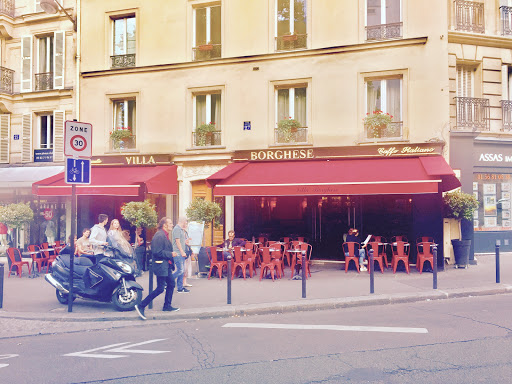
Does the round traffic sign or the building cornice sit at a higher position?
the building cornice

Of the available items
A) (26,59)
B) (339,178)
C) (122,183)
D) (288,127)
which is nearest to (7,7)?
(26,59)

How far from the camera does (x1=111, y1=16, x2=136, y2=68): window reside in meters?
17.0

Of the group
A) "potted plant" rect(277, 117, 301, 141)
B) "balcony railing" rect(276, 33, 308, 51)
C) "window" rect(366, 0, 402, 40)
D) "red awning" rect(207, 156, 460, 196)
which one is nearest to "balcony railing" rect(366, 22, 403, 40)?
"window" rect(366, 0, 402, 40)

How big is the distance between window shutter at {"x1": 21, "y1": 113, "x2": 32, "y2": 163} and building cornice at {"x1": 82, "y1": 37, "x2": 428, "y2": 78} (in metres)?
3.01

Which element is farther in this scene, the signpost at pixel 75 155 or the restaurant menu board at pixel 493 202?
the restaurant menu board at pixel 493 202

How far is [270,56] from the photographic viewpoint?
15.2 metres

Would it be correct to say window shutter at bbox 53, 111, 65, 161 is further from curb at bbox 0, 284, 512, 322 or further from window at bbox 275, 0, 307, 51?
curb at bbox 0, 284, 512, 322

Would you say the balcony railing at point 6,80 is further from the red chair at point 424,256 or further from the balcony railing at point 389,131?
the red chair at point 424,256

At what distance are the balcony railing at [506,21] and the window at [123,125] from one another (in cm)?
1282

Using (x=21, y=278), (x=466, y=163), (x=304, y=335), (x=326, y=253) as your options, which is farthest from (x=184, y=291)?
(x=466, y=163)

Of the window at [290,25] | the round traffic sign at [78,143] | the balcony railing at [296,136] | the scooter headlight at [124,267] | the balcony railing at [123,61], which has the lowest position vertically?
the scooter headlight at [124,267]

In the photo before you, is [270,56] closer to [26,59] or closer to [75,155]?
[75,155]

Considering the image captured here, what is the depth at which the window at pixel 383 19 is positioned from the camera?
46.8ft

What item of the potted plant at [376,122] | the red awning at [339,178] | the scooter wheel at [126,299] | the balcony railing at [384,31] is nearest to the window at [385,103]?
the potted plant at [376,122]
